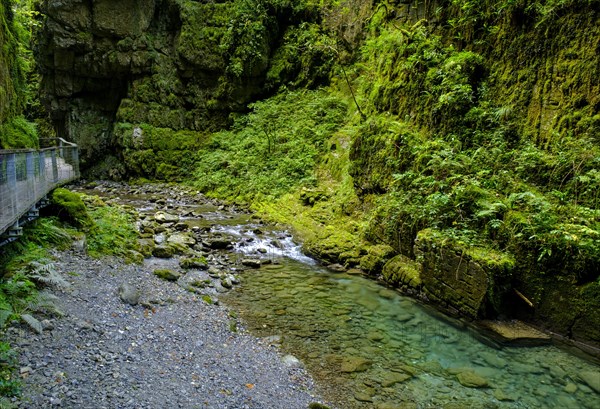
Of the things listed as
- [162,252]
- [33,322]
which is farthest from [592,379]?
[162,252]

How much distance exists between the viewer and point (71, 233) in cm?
912

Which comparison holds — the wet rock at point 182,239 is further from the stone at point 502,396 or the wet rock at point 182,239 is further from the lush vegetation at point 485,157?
the stone at point 502,396

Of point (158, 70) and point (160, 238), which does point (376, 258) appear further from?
point (158, 70)

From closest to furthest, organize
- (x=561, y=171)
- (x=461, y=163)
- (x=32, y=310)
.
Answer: (x=32, y=310)
(x=561, y=171)
(x=461, y=163)

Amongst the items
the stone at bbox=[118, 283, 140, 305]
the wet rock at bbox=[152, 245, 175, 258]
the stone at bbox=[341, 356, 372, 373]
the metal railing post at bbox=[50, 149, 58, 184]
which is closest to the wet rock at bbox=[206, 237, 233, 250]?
the wet rock at bbox=[152, 245, 175, 258]

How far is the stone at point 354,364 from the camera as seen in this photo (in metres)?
6.66

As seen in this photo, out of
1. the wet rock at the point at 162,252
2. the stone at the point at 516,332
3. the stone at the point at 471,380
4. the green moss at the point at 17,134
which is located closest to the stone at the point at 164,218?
the wet rock at the point at 162,252

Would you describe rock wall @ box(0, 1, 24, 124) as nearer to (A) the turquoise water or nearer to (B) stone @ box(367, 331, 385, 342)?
(A) the turquoise water

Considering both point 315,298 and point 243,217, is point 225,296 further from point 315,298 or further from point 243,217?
point 243,217

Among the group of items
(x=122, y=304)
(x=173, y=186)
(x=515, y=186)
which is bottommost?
(x=173, y=186)

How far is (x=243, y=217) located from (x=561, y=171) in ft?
42.8

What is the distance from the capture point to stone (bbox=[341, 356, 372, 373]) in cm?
666

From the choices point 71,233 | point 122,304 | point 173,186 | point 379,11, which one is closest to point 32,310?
point 122,304

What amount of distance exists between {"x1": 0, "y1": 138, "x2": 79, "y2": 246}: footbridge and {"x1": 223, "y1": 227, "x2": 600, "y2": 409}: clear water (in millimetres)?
4821
